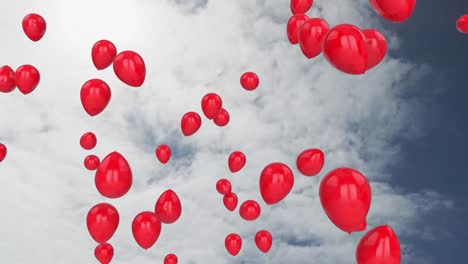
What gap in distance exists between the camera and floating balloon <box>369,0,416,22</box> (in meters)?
6.40

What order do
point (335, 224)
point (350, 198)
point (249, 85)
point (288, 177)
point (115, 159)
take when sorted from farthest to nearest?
point (249, 85), point (288, 177), point (115, 159), point (335, 224), point (350, 198)

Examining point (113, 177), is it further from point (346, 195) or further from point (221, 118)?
point (346, 195)

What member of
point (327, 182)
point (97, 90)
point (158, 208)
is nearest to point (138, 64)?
point (97, 90)

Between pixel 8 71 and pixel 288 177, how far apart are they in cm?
523

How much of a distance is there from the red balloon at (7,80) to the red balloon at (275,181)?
4.69 m

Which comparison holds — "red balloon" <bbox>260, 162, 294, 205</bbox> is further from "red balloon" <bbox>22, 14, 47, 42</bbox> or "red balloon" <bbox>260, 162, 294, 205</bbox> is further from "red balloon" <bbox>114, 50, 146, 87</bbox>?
"red balloon" <bbox>22, 14, 47, 42</bbox>

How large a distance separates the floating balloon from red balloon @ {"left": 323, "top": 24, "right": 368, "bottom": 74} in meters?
0.34

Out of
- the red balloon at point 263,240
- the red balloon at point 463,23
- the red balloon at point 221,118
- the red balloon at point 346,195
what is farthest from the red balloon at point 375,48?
the red balloon at point 263,240

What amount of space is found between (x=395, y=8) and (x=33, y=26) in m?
6.46

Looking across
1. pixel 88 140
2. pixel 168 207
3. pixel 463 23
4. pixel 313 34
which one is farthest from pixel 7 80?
pixel 463 23

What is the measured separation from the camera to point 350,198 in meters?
6.27

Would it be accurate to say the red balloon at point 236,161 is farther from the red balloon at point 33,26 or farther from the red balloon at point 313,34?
the red balloon at point 33,26

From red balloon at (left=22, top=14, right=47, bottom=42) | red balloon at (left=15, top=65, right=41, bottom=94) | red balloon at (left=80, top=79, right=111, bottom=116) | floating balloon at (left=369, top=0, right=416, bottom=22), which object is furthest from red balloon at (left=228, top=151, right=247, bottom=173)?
floating balloon at (left=369, top=0, right=416, bottom=22)

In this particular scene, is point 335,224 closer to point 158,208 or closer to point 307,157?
point 307,157
